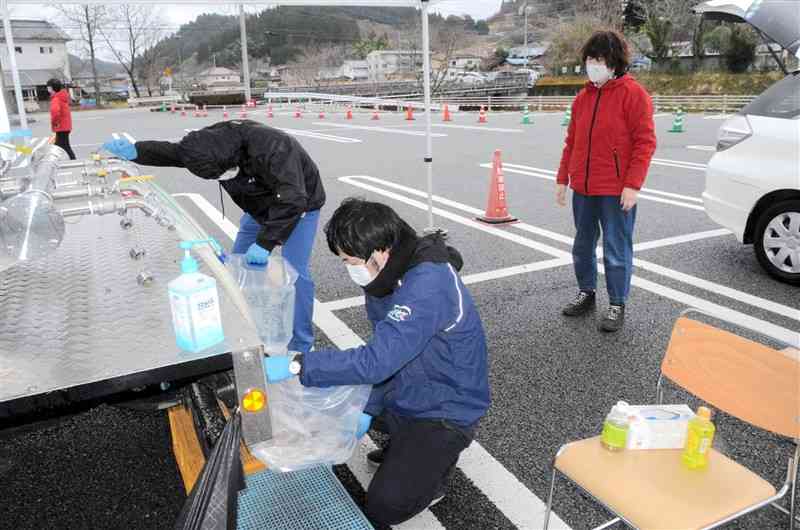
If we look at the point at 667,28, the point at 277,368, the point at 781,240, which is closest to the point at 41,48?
the point at 667,28

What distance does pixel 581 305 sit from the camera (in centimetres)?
409

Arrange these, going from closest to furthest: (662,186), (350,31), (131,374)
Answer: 1. (131,374)
2. (662,186)
3. (350,31)

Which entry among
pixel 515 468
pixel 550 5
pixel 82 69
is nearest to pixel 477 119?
pixel 515 468

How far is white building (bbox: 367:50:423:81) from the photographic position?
60034mm

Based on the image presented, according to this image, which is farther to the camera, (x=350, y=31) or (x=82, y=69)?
(x=350, y=31)

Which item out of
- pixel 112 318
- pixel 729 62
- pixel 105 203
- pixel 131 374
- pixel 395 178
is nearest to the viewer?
pixel 131 374

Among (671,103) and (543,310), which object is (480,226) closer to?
(543,310)

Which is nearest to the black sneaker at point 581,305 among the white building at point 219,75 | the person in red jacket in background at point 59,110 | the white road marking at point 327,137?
the person in red jacket in background at point 59,110

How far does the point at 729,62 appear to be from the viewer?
2830 cm

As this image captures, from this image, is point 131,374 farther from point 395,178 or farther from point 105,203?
point 395,178

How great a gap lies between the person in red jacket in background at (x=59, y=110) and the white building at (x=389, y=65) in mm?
49903

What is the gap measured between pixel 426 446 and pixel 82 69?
277 ft

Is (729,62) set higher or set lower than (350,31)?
lower

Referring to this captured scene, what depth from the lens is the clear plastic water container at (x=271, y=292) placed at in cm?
284
